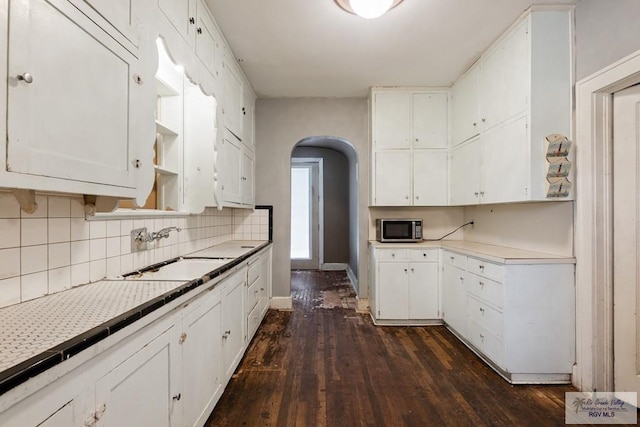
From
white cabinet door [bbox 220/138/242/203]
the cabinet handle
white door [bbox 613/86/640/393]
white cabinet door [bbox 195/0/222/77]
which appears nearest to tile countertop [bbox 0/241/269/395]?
the cabinet handle

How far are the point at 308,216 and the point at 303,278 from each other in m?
1.48

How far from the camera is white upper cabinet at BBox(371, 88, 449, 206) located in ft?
11.5

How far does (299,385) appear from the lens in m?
2.12

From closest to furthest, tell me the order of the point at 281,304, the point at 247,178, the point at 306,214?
1. the point at 247,178
2. the point at 281,304
3. the point at 306,214

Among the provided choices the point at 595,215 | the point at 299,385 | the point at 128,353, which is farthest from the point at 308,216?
the point at 128,353

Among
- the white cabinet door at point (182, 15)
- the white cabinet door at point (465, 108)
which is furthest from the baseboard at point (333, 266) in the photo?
the white cabinet door at point (182, 15)

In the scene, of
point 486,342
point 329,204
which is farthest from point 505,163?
point 329,204

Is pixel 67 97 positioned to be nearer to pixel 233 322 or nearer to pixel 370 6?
pixel 233 322

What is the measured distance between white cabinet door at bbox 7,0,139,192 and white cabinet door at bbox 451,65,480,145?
2904 mm

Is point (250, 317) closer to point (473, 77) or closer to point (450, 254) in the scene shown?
point (450, 254)

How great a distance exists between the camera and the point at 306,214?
6.67m

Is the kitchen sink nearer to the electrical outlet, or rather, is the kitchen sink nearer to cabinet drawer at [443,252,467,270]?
the electrical outlet

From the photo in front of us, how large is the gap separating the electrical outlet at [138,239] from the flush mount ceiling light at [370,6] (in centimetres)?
199

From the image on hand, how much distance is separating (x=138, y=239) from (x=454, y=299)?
2.77 metres
